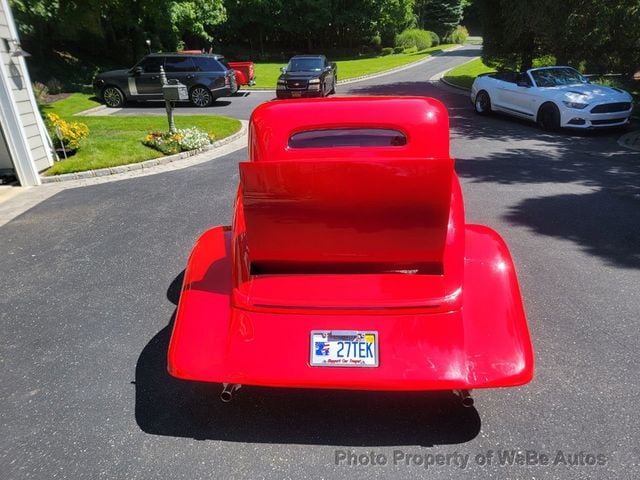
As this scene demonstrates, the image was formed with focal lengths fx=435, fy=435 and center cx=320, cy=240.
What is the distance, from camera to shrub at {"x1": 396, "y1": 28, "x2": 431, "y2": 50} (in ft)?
144

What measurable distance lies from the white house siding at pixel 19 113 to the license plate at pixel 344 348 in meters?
7.54

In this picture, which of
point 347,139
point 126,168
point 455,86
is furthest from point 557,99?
point 126,168

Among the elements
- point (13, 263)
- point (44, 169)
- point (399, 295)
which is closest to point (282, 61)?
point (44, 169)

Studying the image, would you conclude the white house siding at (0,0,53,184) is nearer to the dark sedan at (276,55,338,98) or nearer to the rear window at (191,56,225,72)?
the rear window at (191,56,225,72)

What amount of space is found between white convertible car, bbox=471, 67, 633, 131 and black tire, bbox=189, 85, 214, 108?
923cm

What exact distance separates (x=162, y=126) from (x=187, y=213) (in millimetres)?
6653

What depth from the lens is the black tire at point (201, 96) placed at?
15.5 metres

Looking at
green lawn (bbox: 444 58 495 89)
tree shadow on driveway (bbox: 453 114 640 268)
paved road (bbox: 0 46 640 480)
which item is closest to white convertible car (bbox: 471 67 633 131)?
tree shadow on driveway (bbox: 453 114 640 268)

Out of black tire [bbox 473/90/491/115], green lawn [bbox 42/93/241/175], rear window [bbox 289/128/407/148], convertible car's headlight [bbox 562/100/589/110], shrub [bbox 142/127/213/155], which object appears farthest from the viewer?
black tire [bbox 473/90/491/115]

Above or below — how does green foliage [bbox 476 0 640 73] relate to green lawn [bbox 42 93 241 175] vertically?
above

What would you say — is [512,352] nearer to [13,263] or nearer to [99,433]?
[99,433]

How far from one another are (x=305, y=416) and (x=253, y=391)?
0.40 meters

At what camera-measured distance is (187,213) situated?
6109mm

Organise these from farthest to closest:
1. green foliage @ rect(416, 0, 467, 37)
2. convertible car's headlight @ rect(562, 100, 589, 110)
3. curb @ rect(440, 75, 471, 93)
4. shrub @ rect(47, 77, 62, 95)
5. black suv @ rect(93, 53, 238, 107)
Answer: green foliage @ rect(416, 0, 467, 37) → curb @ rect(440, 75, 471, 93) → shrub @ rect(47, 77, 62, 95) → black suv @ rect(93, 53, 238, 107) → convertible car's headlight @ rect(562, 100, 589, 110)
